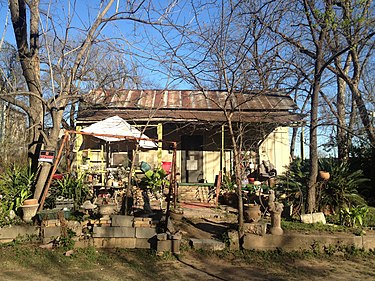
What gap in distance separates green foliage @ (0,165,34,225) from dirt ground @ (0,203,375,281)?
2.98ft

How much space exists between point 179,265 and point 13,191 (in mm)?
4202

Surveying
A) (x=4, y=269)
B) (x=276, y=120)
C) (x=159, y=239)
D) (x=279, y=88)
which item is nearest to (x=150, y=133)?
(x=276, y=120)

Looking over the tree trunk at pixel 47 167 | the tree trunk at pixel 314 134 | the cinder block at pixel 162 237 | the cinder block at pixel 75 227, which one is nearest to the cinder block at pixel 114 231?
the cinder block at pixel 75 227

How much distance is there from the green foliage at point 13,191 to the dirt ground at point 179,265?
908 millimetres

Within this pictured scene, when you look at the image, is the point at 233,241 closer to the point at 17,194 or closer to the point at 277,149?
the point at 17,194

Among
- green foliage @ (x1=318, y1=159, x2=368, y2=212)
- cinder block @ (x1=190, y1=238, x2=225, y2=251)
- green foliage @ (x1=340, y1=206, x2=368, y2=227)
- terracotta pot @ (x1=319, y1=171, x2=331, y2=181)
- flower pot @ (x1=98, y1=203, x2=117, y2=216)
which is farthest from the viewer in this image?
green foliage @ (x1=318, y1=159, x2=368, y2=212)

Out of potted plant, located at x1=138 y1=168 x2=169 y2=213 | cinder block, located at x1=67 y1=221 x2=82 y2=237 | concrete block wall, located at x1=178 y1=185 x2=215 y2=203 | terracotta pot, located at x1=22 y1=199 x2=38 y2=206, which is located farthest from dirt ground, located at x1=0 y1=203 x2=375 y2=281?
concrete block wall, located at x1=178 y1=185 x2=215 y2=203

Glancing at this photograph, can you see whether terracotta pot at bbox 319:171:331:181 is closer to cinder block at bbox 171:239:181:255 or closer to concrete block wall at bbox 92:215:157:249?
cinder block at bbox 171:239:181:255

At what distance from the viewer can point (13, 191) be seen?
738 cm

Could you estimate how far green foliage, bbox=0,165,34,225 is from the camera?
6.85 meters

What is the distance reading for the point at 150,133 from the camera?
42.4 ft

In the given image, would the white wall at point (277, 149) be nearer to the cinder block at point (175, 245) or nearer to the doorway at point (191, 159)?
the doorway at point (191, 159)

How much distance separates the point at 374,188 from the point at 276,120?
3.97 metres

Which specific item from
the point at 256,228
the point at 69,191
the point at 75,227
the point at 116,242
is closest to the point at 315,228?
the point at 256,228
